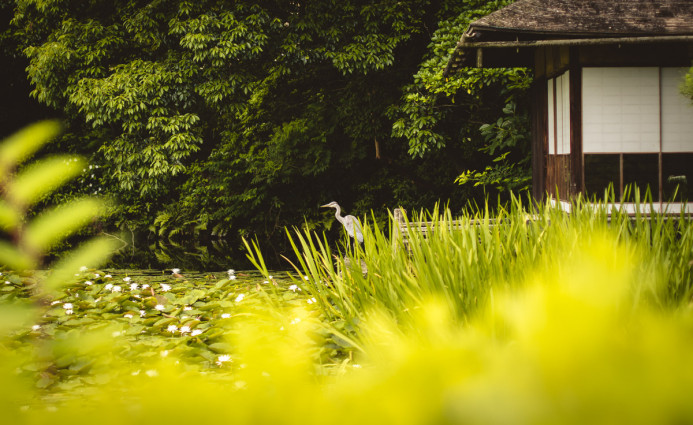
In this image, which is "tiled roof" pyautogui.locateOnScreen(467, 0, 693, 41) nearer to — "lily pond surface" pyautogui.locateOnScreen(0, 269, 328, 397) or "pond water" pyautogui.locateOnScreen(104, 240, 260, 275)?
"lily pond surface" pyautogui.locateOnScreen(0, 269, 328, 397)

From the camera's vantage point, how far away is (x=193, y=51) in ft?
45.5

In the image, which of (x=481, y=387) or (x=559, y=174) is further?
(x=559, y=174)

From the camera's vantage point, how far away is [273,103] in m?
18.0

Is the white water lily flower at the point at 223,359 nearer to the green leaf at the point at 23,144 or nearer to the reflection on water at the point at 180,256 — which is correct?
the green leaf at the point at 23,144

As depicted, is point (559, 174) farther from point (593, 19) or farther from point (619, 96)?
point (593, 19)

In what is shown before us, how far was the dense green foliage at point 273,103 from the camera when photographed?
1330 centimetres

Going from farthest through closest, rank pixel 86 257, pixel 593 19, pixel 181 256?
pixel 181 256 → pixel 593 19 → pixel 86 257

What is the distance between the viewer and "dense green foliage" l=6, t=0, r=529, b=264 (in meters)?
13.3

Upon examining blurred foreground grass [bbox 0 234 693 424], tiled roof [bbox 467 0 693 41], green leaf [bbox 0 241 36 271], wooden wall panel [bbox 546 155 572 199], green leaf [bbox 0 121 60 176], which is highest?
tiled roof [bbox 467 0 693 41]

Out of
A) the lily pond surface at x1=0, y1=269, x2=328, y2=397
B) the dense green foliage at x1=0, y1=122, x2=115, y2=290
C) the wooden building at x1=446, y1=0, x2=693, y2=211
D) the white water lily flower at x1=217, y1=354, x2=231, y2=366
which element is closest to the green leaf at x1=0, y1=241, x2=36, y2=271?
the dense green foliage at x1=0, y1=122, x2=115, y2=290

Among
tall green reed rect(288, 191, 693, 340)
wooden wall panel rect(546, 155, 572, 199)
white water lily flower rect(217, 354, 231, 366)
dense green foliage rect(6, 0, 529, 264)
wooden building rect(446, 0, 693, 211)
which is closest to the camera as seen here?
tall green reed rect(288, 191, 693, 340)

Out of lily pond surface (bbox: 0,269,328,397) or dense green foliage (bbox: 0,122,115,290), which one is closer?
dense green foliage (bbox: 0,122,115,290)

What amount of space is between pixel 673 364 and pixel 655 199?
845 centimetres

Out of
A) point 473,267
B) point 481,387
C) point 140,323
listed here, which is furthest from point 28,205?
point 140,323
